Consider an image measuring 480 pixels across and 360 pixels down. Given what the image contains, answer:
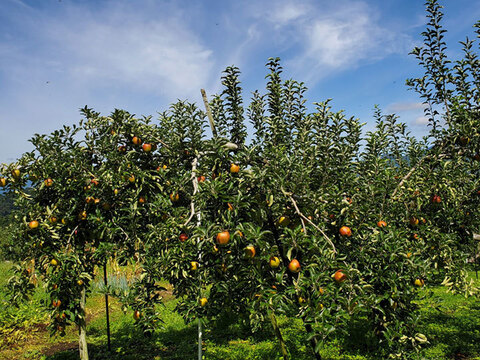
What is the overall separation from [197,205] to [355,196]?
5.54 feet

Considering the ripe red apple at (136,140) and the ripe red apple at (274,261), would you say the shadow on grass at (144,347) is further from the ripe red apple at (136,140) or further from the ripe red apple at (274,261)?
the ripe red apple at (274,261)

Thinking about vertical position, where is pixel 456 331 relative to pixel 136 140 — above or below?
below

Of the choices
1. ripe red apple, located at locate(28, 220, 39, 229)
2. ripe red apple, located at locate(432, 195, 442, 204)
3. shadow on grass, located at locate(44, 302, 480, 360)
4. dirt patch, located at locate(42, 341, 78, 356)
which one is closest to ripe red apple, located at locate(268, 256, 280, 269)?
ripe red apple, located at locate(432, 195, 442, 204)

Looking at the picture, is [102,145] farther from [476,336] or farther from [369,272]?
[476,336]

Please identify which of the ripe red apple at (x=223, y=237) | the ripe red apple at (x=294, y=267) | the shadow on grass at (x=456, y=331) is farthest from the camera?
the shadow on grass at (x=456, y=331)

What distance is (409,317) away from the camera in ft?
10.9

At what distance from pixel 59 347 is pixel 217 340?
386cm

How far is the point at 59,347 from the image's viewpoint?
8.03 meters

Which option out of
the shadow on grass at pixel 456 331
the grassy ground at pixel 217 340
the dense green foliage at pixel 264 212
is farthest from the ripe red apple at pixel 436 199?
the shadow on grass at pixel 456 331

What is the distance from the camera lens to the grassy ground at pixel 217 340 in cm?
640

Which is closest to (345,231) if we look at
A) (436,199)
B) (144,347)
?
(436,199)

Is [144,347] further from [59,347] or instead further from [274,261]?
[274,261]

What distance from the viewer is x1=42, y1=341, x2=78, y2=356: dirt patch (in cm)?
767

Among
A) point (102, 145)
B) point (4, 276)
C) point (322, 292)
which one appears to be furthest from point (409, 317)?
point (4, 276)
